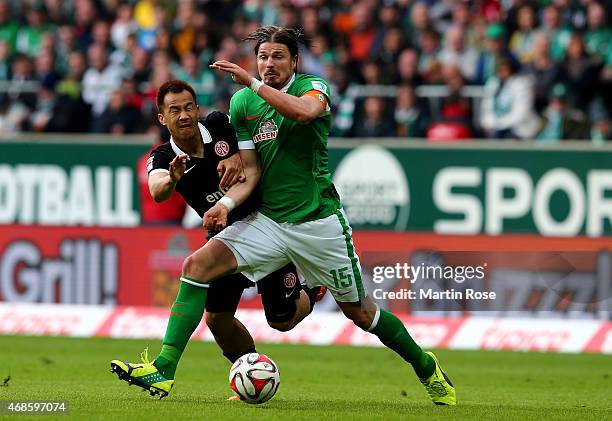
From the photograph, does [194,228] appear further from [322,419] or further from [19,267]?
[322,419]

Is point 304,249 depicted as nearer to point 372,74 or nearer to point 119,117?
point 372,74

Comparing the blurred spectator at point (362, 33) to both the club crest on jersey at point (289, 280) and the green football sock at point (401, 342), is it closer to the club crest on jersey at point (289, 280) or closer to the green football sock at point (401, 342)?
the club crest on jersey at point (289, 280)

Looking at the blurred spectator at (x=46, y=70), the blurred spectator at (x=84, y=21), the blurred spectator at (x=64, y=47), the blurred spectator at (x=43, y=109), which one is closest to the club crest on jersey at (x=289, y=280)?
the blurred spectator at (x=43, y=109)

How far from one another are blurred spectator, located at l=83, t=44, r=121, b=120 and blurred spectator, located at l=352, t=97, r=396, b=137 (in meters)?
4.21

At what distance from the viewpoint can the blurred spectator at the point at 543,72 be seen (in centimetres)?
1809

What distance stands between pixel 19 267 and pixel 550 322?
22.4 feet

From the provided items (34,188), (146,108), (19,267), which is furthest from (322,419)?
(146,108)

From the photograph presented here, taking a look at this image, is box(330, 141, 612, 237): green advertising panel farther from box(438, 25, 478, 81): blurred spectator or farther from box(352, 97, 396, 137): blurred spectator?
box(438, 25, 478, 81): blurred spectator

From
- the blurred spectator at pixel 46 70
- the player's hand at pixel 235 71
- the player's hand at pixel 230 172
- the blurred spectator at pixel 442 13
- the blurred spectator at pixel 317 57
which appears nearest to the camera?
the player's hand at pixel 235 71

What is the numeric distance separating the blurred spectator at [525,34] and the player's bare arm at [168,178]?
35.8ft

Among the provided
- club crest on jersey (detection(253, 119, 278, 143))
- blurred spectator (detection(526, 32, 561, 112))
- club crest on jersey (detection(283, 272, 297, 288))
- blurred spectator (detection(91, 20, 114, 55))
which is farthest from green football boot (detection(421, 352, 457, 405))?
blurred spectator (detection(91, 20, 114, 55))

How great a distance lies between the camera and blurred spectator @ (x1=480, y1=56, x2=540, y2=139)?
18.0 meters

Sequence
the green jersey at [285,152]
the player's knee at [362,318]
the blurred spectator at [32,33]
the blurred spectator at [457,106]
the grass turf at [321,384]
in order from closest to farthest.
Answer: the grass turf at [321,384] → the green jersey at [285,152] → the player's knee at [362,318] → the blurred spectator at [457,106] → the blurred spectator at [32,33]

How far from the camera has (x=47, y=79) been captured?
20.9 meters
